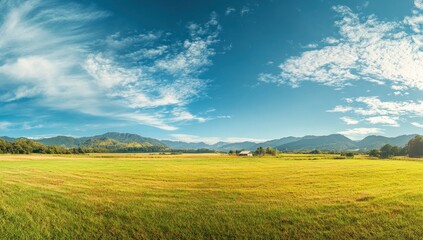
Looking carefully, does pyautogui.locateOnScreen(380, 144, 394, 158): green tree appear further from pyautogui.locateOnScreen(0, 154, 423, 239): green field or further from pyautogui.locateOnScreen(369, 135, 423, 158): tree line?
pyautogui.locateOnScreen(0, 154, 423, 239): green field

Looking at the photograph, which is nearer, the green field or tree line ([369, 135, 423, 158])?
the green field

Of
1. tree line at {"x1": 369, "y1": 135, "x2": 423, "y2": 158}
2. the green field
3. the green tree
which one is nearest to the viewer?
the green field

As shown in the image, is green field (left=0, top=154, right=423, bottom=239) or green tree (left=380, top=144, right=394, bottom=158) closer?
green field (left=0, top=154, right=423, bottom=239)

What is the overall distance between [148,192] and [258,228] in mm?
10368

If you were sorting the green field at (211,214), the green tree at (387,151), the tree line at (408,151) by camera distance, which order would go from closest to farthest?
the green field at (211,214) → the tree line at (408,151) → the green tree at (387,151)

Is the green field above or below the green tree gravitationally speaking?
below

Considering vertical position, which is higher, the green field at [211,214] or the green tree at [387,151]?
the green tree at [387,151]

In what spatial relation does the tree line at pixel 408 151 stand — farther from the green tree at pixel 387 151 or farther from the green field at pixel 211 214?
the green field at pixel 211 214

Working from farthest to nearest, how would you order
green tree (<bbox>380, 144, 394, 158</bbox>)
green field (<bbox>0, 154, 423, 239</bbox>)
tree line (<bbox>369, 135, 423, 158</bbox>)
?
green tree (<bbox>380, 144, 394, 158</bbox>) < tree line (<bbox>369, 135, 423, 158</bbox>) < green field (<bbox>0, 154, 423, 239</bbox>)

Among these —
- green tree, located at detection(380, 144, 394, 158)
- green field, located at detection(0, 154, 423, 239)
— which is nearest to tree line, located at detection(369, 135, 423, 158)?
green tree, located at detection(380, 144, 394, 158)

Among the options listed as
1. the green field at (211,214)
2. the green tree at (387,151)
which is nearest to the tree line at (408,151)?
the green tree at (387,151)

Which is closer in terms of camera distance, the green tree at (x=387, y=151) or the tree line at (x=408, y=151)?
the tree line at (x=408, y=151)

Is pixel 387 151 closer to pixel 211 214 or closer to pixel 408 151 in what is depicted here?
pixel 408 151

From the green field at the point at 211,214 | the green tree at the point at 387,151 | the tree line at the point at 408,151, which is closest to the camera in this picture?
the green field at the point at 211,214
